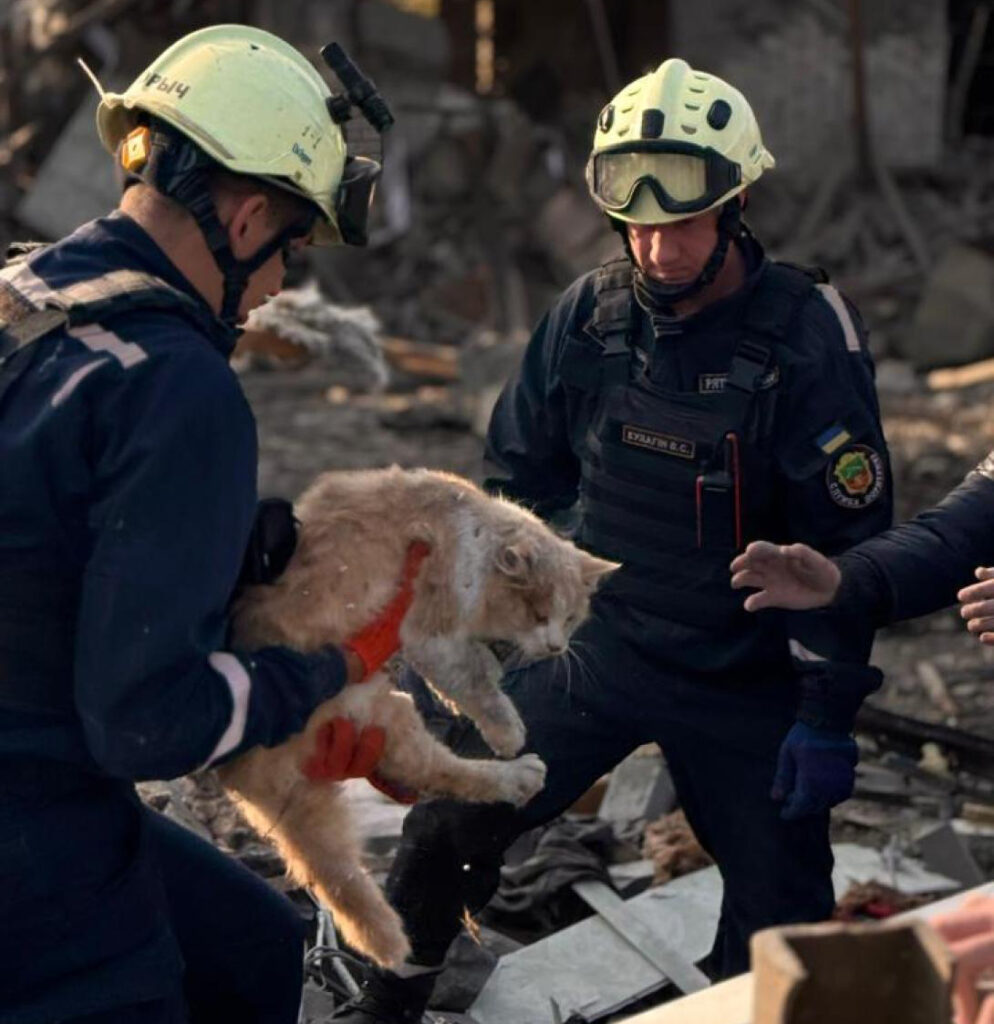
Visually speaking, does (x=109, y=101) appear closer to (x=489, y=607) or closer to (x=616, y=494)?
(x=489, y=607)

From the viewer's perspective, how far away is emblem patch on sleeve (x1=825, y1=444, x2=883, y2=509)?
456 cm

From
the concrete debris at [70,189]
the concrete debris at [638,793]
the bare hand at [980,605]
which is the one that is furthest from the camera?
the concrete debris at [70,189]

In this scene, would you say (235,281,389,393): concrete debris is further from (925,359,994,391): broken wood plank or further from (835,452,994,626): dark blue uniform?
(925,359,994,391): broken wood plank

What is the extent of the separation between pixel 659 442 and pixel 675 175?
72 cm

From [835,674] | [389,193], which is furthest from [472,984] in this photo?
[389,193]

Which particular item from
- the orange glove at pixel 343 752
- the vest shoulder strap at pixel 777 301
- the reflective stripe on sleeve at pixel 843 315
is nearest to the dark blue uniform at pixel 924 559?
the reflective stripe on sleeve at pixel 843 315

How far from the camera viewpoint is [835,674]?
4543mm

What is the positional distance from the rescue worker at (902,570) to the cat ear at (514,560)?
0.81 metres

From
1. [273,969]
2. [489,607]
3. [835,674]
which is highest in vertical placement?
[489,607]

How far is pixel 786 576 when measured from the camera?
14.3 feet

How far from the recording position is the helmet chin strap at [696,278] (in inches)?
185

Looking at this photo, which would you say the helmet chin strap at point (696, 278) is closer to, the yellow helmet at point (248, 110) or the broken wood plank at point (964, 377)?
the yellow helmet at point (248, 110)

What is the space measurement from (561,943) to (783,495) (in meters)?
1.70

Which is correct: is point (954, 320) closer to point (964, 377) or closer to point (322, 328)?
point (964, 377)
